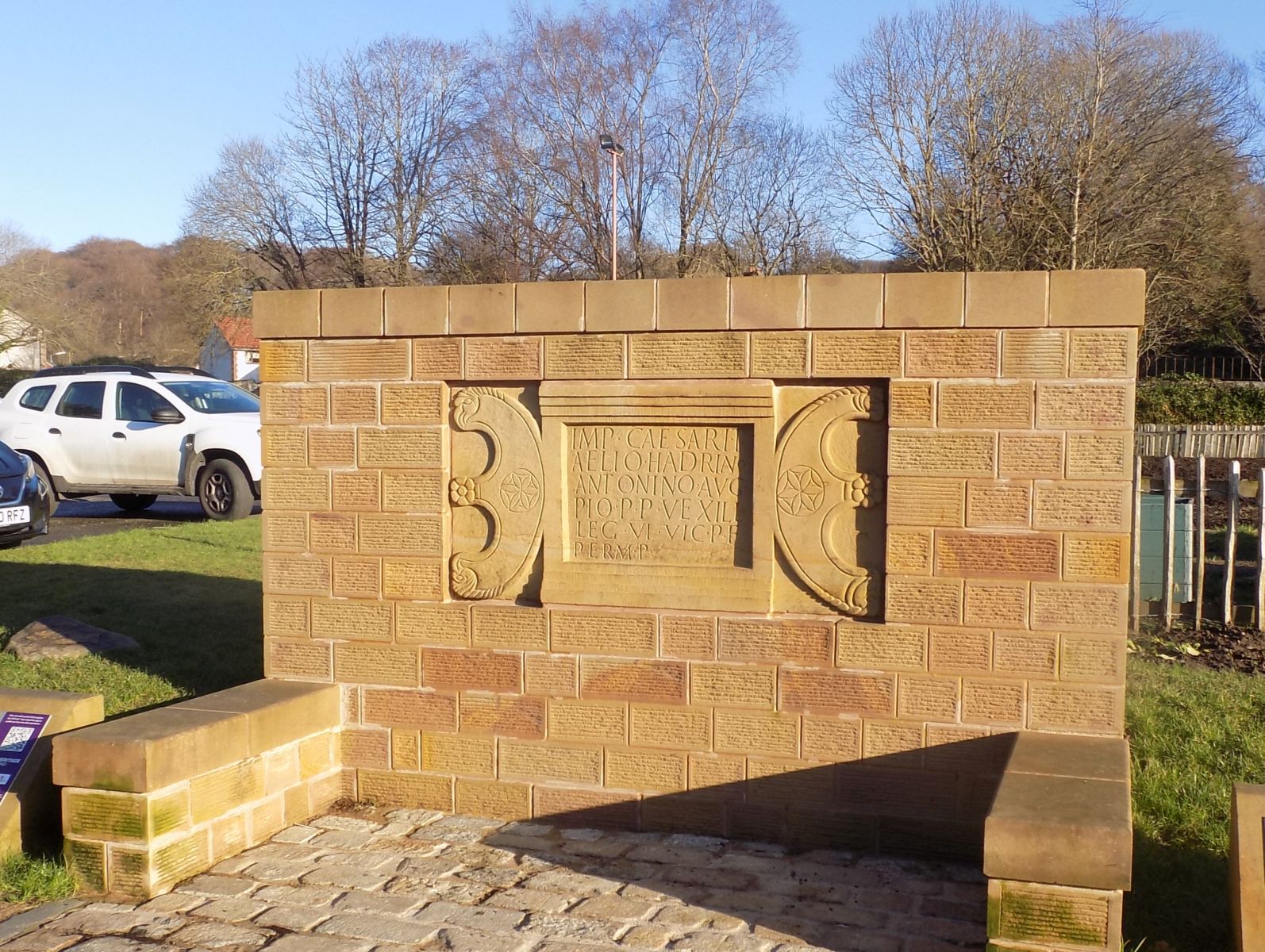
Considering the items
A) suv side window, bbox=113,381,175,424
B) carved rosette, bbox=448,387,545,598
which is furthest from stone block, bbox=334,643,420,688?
suv side window, bbox=113,381,175,424

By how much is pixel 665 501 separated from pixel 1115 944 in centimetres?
227

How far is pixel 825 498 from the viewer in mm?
4656

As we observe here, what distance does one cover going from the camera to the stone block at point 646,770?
4785 millimetres

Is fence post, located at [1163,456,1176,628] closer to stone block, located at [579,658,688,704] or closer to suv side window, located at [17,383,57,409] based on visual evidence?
stone block, located at [579,658,688,704]

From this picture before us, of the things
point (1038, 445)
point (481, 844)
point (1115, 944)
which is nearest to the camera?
point (1115, 944)

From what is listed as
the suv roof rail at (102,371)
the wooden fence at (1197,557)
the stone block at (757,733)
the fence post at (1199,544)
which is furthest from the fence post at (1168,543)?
the suv roof rail at (102,371)

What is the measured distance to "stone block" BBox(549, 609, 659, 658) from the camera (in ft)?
15.8

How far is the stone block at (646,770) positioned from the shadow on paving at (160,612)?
240cm

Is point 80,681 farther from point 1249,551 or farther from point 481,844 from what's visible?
point 1249,551

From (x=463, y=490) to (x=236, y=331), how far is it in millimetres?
50350

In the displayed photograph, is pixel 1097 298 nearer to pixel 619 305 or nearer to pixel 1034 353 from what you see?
pixel 1034 353

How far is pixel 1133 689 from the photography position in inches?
240

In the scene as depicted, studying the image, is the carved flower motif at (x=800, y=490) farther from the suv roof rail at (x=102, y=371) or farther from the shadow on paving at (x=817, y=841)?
the suv roof rail at (x=102, y=371)

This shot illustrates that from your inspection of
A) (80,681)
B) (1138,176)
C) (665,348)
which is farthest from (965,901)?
(1138,176)
